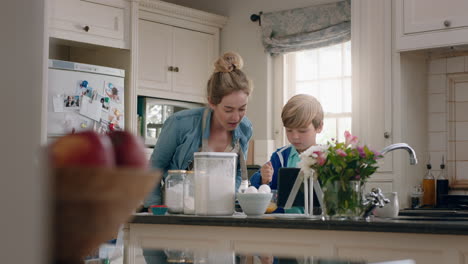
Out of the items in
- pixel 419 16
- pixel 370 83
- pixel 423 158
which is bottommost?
pixel 423 158

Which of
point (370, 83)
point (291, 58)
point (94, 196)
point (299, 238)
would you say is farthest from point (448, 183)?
point (94, 196)

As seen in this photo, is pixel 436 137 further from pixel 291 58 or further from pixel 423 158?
pixel 291 58

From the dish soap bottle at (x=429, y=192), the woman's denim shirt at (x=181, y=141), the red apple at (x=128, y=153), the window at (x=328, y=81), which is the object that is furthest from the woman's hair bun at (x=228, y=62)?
the red apple at (x=128, y=153)

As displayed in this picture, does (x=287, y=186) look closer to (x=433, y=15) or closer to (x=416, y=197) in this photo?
(x=416, y=197)

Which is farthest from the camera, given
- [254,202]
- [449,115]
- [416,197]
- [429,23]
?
[449,115]

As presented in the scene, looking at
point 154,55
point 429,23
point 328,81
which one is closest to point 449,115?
point 429,23

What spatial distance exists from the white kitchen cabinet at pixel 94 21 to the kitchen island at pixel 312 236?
78.1 inches

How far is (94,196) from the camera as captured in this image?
1.23 ft

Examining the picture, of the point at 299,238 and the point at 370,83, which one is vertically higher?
the point at 370,83

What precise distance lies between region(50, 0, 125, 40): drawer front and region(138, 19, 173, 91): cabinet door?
11.3 inches

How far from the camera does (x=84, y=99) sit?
179 inches

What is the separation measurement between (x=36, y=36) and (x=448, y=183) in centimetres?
437

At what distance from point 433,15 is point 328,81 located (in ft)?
3.97

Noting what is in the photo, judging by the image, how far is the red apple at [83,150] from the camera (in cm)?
38
